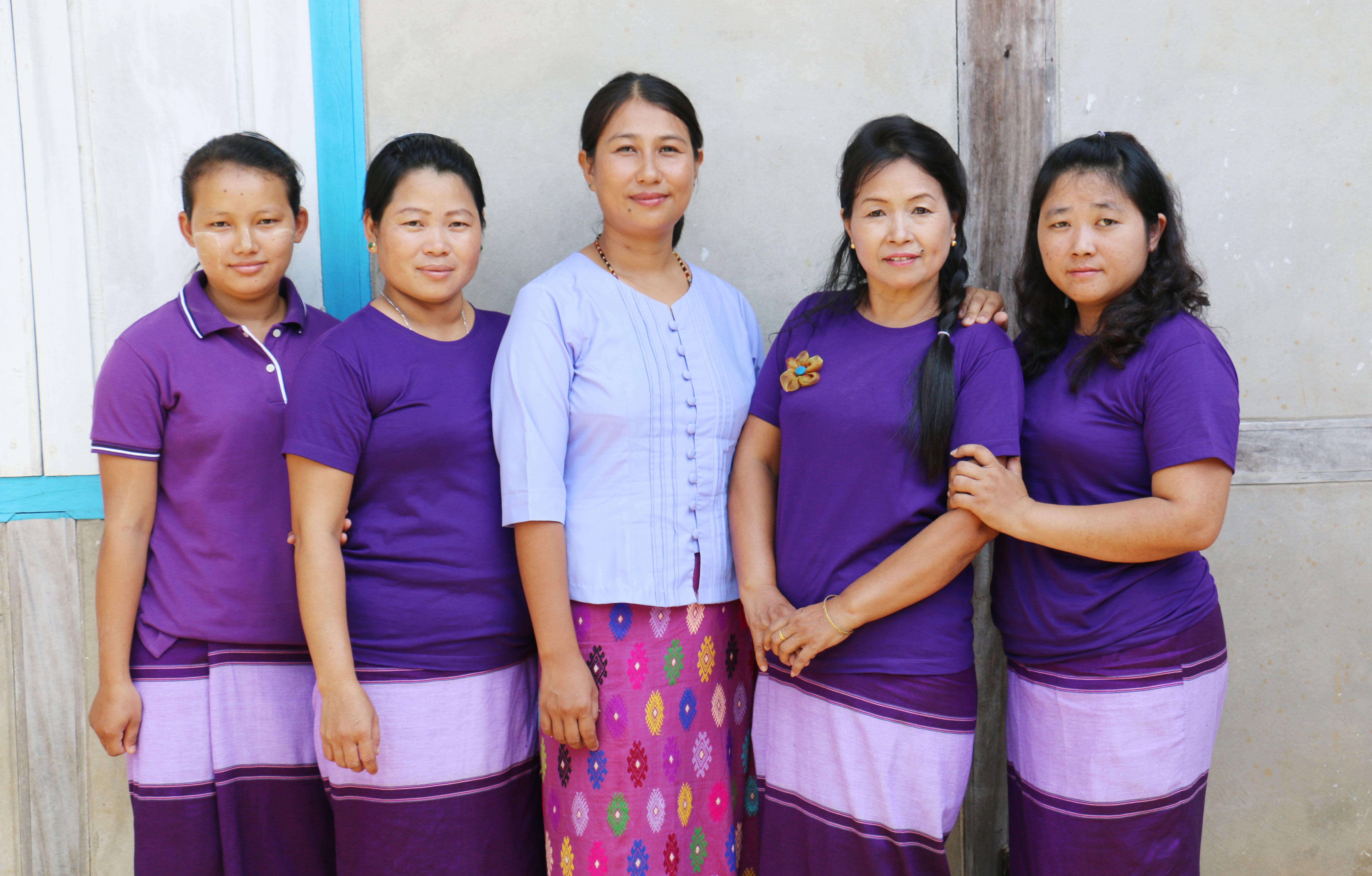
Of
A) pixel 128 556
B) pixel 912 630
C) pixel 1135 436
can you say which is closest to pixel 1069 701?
pixel 912 630

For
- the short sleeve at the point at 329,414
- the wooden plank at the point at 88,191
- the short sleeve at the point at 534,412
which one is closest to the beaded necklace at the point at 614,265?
the short sleeve at the point at 534,412

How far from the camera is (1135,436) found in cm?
169

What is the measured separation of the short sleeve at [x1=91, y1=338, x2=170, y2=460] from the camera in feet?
5.94

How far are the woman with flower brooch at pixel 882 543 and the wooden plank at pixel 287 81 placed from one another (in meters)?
1.49

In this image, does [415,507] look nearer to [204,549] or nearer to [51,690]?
[204,549]

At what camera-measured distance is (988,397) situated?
1688 mm

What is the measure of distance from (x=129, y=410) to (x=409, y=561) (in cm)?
68

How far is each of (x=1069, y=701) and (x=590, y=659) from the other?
979mm

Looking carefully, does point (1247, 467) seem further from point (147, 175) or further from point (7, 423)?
point (7, 423)

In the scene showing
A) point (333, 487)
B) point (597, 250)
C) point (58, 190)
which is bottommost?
point (333, 487)

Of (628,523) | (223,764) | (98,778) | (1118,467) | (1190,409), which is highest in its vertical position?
(1190,409)

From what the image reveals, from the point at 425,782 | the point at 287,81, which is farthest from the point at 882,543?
the point at 287,81

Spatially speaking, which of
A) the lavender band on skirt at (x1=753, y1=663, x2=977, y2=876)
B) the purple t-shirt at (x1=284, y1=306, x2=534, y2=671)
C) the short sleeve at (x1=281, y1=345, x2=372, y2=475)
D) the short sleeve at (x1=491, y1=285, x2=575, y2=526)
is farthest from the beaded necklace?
the lavender band on skirt at (x1=753, y1=663, x2=977, y2=876)

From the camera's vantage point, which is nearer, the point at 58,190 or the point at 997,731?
the point at 58,190
